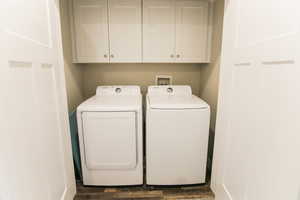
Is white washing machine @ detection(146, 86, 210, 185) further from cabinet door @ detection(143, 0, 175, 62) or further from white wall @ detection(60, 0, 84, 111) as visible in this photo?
white wall @ detection(60, 0, 84, 111)

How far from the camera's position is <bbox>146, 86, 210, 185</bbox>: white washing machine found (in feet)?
4.90

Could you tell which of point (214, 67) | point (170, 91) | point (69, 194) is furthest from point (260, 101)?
point (69, 194)

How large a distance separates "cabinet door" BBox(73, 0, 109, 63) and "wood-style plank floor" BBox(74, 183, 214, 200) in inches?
56.0

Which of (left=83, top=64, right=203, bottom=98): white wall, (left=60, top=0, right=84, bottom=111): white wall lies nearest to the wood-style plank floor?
(left=60, top=0, right=84, bottom=111): white wall

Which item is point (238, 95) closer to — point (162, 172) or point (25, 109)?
point (162, 172)

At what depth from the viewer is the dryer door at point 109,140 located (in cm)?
149

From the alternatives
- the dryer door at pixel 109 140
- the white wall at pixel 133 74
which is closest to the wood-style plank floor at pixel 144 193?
the dryer door at pixel 109 140

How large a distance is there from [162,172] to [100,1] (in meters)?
1.93

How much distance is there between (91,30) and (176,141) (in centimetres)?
153

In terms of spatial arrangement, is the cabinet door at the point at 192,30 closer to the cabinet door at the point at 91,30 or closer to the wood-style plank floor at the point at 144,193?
the cabinet door at the point at 91,30

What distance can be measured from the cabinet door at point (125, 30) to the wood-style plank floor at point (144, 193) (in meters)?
1.42

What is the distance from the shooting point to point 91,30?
1.86 m

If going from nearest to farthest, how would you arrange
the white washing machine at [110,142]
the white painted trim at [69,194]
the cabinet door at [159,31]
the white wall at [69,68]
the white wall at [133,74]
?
1. the white painted trim at [69,194]
2. the white washing machine at [110,142]
3. the white wall at [69,68]
4. the cabinet door at [159,31]
5. the white wall at [133,74]

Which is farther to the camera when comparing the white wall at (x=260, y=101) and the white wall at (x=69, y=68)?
the white wall at (x=69, y=68)
